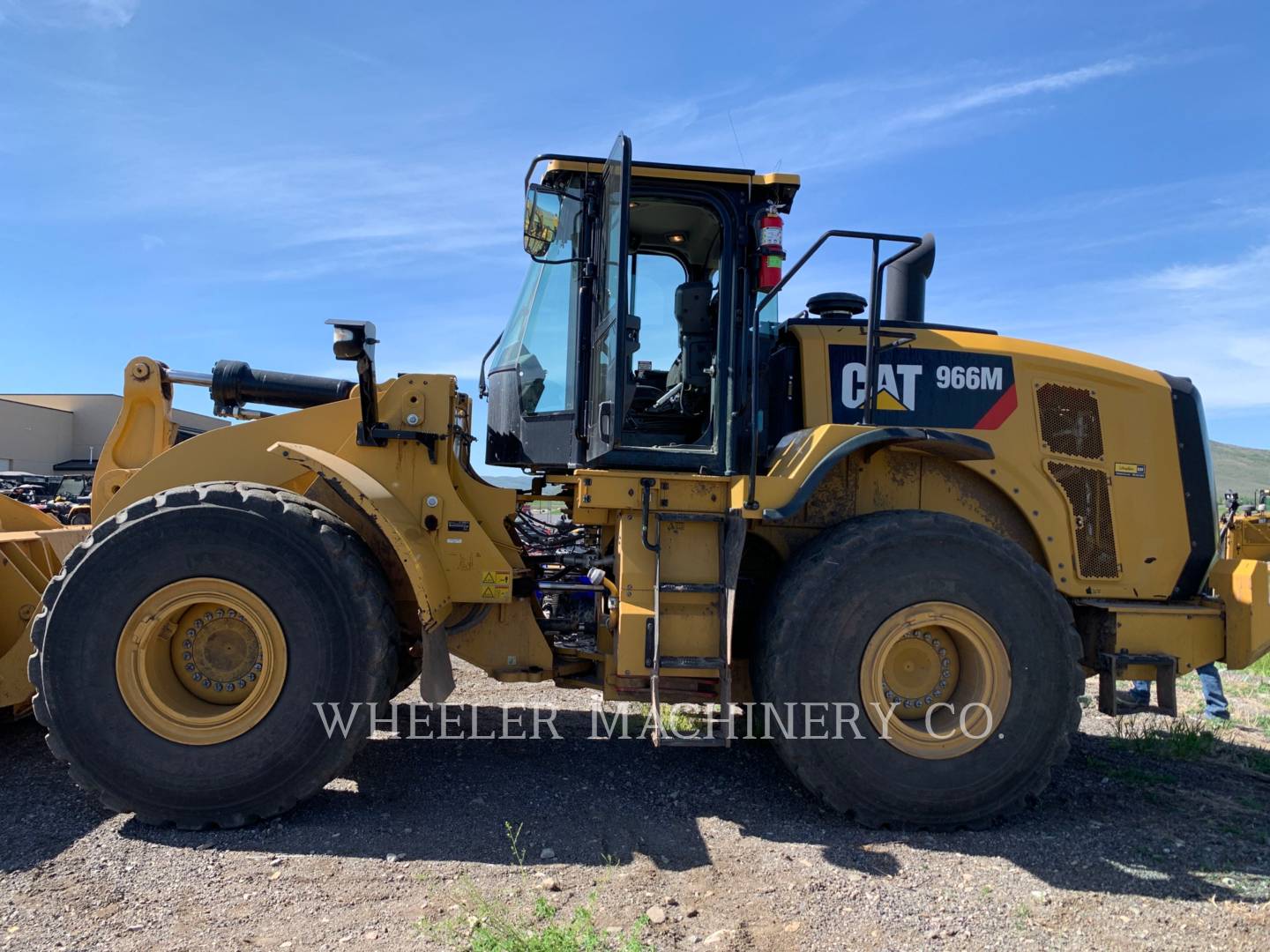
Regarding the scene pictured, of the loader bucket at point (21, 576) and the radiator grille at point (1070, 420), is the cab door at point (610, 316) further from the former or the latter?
the loader bucket at point (21, 576)

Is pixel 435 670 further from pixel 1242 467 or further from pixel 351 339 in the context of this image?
pixel 1242 467

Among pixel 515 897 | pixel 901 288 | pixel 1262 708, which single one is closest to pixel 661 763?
pixel 515 897

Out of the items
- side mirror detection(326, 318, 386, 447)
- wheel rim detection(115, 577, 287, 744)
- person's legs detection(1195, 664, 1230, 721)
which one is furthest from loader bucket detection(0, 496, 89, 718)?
person's legs detection(1195, 664, 1230, 721)

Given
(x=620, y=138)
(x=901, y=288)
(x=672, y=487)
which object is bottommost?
(x=672, y=487)

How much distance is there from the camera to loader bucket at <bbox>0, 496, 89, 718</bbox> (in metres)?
4.39

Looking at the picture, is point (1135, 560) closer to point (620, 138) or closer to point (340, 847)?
point (620, 138)

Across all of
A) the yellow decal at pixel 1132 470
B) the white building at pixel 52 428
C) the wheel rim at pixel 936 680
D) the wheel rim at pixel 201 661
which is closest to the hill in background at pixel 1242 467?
the yellow decal at pixel 1132 470

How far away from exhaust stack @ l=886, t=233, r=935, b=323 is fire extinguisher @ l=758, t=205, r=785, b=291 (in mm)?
1350

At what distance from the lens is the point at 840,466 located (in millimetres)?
4539

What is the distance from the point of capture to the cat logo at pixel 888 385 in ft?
15.3

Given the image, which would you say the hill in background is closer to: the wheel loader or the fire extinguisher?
the wheel loader

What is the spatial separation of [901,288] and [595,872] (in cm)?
370

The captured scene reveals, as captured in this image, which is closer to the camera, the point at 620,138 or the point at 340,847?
the point at 340,847

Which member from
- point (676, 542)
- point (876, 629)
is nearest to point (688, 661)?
point (676, 542)
